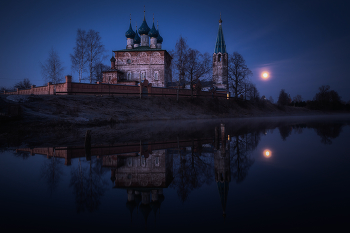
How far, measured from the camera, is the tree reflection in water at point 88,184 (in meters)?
3.36

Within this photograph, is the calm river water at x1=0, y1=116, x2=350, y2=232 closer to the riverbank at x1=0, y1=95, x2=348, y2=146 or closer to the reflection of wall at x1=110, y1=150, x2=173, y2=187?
the reflection of wall at x1=110, y1=150, x2=173, y2=187

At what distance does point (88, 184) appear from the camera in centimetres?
419

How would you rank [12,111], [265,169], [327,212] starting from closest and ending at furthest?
1. [327,212]
2. [265,169]
3. [12,111]

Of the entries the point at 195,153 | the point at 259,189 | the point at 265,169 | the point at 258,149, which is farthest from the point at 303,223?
the point at 258,149

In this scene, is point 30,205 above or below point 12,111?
below

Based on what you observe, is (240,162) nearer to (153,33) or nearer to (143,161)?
(143,161)

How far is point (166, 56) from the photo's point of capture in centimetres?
4353

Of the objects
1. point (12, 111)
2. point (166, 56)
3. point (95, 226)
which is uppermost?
point (166, 56)

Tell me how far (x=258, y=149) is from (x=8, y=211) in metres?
6.73

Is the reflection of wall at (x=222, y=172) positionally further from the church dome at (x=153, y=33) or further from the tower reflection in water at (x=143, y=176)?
the church dome at (x=153, y=33)

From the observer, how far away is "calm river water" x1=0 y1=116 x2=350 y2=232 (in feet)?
8.84

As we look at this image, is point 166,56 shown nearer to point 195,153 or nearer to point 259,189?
point 195,153

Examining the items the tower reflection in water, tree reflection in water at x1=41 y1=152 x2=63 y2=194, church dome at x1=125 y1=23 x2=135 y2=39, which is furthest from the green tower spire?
tree reflection in water at x1=41 y1=152 x2=63 y2=194

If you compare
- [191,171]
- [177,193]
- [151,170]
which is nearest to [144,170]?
[151,170]
